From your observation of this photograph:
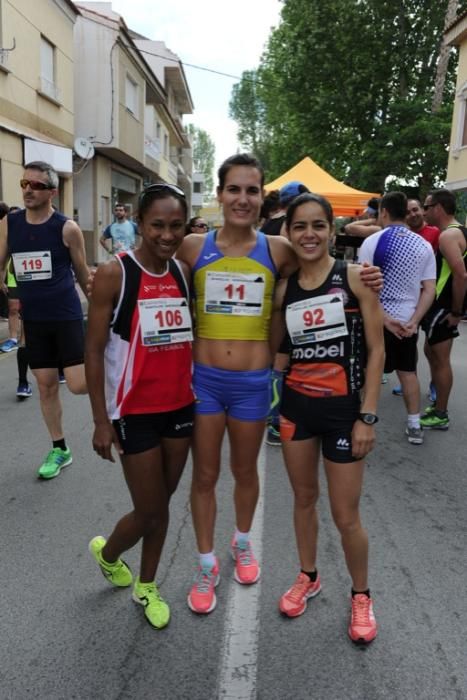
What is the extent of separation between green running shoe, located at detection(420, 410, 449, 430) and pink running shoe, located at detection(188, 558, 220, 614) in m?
3.13

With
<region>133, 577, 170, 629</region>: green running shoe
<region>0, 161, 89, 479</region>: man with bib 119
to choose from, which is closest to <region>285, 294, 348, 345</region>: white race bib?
<region>133, 577, 170, 629</region>: green running shoe

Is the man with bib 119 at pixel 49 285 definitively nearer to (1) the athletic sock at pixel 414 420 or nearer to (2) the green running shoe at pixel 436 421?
(1) the athletic sock at pixel 414 420

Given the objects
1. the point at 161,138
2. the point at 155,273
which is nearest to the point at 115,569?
the point at 155,273

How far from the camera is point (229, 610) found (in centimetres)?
252

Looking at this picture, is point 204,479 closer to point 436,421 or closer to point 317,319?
point 317,319

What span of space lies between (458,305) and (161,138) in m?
26.2

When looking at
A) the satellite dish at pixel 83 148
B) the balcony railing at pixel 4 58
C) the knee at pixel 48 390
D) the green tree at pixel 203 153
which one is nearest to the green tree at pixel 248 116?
the green tree at pixel 203 153

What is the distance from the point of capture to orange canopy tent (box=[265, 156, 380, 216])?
12688mm

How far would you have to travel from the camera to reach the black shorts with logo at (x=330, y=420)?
2283 millimetres

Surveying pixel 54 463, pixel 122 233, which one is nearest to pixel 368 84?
pixel 122 233

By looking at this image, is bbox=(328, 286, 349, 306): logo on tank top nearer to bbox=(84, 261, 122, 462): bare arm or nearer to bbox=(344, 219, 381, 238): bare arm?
bbox=(84, 261, 122, 462): bare arm

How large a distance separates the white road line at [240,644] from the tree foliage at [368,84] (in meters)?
20.8

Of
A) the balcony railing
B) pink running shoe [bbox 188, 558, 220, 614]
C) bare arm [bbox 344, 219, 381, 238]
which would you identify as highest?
the balcony railing

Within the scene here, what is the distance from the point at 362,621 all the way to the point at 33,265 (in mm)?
2868
